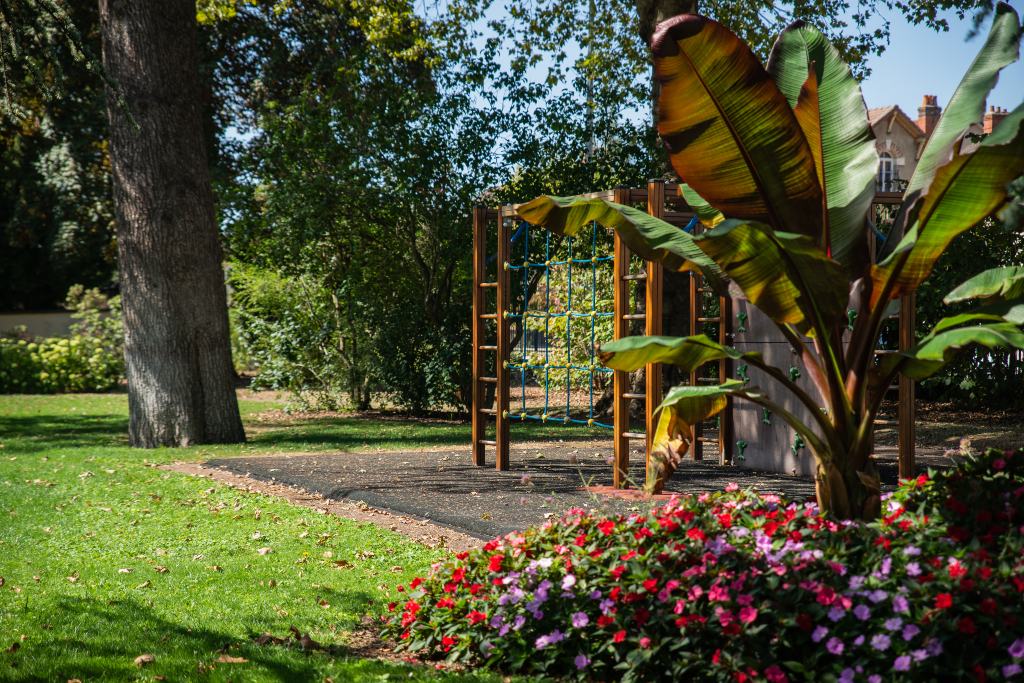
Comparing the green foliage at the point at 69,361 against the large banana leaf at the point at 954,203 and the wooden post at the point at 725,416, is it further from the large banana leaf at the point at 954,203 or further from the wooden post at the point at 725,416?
the large banana leaf at the point at 954,203

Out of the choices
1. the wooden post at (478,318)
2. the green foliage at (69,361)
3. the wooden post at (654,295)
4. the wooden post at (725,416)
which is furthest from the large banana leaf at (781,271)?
the green foliage at (69,361)

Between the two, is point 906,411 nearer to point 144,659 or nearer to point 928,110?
point 144,659

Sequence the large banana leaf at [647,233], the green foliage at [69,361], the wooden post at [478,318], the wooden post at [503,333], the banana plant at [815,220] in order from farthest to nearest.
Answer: the green foliage at [69,361]
the wooden post at [478,318]
the wooden post at [503,333]
the large banana leaf at [647,233]
the banana plant at [815,220]

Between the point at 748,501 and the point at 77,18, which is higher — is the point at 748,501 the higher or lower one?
the lower one

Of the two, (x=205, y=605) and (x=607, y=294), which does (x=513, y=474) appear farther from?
(x=607, y=294)

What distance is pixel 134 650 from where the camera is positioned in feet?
16.1

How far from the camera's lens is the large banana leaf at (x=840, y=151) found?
5.69 m

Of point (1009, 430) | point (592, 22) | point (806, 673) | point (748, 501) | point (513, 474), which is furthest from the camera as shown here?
point (592, 22)

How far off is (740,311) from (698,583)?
710cm

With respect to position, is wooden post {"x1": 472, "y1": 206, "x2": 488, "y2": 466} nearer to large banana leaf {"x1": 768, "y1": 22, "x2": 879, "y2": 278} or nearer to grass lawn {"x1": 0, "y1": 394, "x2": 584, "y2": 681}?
grass lawn {"x1": 0, "y1": 394, "x2": 584, "y2": 681}

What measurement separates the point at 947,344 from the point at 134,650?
3.96m

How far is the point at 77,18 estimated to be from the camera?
24.3 metres

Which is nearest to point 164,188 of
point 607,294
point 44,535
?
point 44,535

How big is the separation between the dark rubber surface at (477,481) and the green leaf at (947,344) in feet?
8.02
